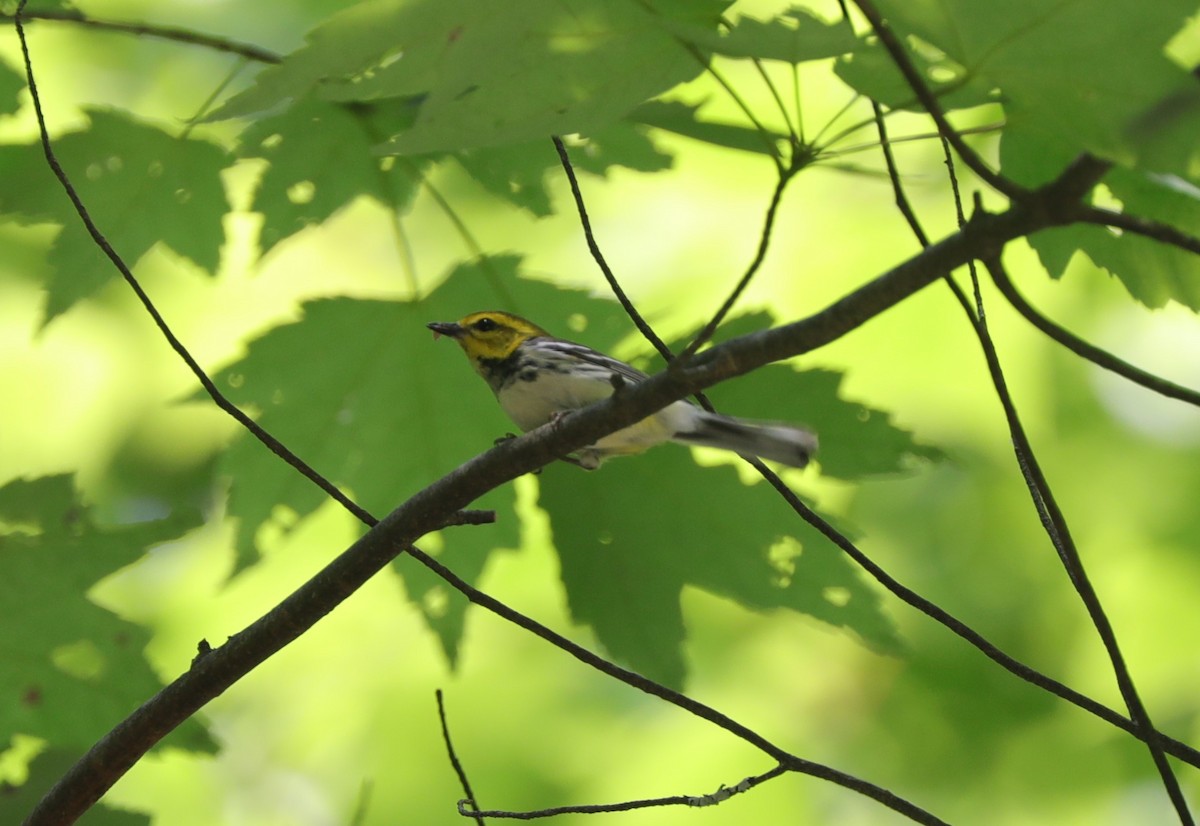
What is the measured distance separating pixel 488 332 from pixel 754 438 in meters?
0.74

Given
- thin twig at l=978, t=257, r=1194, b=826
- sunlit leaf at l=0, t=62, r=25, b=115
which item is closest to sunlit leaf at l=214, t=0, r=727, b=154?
thin twig at l=978, t=257, r=1194, b=826

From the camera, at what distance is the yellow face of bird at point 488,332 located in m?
2.27

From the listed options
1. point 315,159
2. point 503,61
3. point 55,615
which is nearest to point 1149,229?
point 503,61

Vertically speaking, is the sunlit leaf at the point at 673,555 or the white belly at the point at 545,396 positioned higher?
the white belly at the point at 545,396

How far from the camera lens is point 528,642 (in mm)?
3736

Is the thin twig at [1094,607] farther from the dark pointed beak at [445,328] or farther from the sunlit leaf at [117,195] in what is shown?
the sunlit leaf at [117,195]

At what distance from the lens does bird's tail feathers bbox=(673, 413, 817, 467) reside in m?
1.81

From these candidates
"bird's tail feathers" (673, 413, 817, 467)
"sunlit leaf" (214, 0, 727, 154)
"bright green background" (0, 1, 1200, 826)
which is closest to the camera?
"sunlit leaf" (214, 0, 727, 154)

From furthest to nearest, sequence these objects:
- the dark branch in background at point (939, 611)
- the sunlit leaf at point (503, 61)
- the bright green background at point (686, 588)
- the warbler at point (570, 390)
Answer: the bright green background at point (686, 588) → the warbler at point (570, 390) → the dark branch in background at point (939, 611) → the sunlit leaf at point (503, 61)

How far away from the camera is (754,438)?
76.2 inches

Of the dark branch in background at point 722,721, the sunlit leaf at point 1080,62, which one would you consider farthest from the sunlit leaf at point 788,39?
the dark branch in background at point 722,721

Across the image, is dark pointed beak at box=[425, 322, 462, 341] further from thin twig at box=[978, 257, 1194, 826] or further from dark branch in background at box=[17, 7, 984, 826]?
thin twig at box=[978, 257, 1194, 826]

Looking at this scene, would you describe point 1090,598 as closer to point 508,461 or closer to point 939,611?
point 939,611

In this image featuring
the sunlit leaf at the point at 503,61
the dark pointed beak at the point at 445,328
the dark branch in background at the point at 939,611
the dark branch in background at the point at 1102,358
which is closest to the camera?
the dark branch in background at the point at 1102,358
